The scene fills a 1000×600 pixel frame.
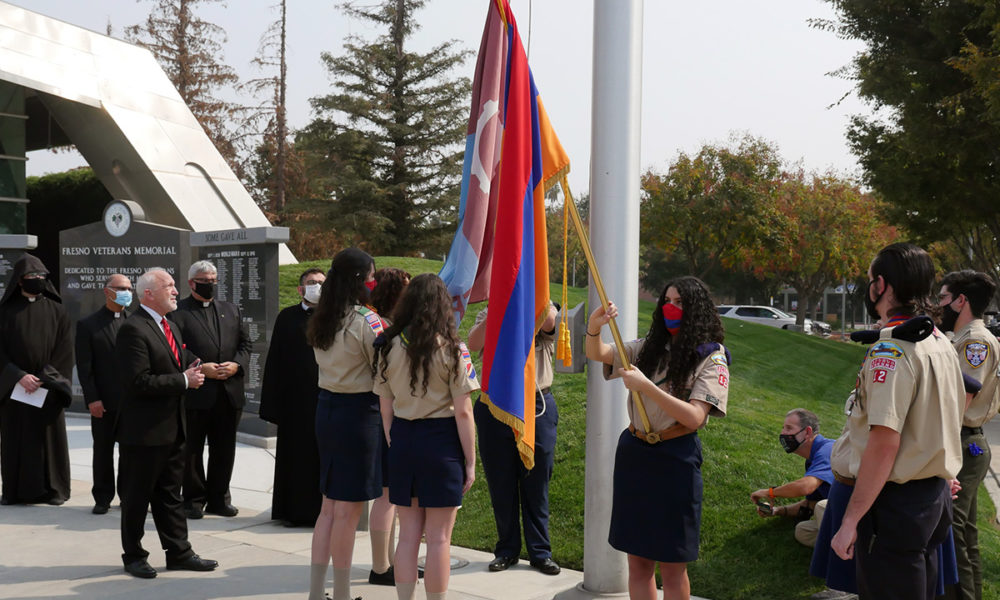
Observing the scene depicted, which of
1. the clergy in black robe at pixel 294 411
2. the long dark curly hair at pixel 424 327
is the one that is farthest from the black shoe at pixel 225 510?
the long dark curly hair at pixel 424 327

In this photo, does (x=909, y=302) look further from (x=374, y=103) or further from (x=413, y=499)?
(x=374, y=103)

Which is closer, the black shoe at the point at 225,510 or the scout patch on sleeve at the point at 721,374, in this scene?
the scout patch on sleeve at the point at 721,374

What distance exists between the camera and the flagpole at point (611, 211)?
516 centimetres

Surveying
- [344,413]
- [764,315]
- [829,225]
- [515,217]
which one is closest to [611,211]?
[515,217]

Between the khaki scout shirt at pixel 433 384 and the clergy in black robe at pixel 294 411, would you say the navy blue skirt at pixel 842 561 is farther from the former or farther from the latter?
the clergy in black robe at pixel 294 411

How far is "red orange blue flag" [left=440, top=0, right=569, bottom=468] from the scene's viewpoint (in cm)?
475

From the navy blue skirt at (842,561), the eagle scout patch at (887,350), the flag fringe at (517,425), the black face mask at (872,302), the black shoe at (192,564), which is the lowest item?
the black shoe at (192,564)

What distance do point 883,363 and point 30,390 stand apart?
23.8 feet

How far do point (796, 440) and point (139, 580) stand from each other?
439 cm

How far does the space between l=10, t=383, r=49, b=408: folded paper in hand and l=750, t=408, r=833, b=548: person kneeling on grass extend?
6.18m

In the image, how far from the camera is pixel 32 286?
8055 millimetres

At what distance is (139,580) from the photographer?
5.78m

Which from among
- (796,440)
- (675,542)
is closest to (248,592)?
(675,542)

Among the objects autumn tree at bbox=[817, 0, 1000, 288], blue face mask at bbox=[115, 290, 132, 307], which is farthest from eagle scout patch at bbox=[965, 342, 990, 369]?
autumn tree at bbox=[817, 0, 1000, 288]
